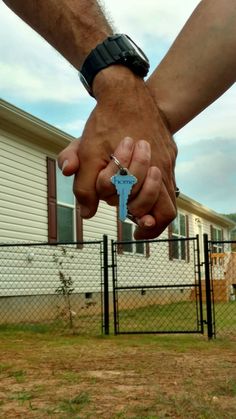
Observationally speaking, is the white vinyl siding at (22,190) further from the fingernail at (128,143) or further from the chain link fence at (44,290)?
the fingernail at (128,143)

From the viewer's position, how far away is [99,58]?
1452 mm

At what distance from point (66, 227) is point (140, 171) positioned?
11910 mm

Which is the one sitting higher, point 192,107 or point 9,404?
point 192,107

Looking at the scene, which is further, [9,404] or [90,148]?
[9,404]

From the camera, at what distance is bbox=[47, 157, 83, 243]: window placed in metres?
12.4

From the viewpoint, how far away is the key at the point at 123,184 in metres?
A: 1.25

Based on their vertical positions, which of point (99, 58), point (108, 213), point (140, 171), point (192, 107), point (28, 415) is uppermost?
point (108, 213)

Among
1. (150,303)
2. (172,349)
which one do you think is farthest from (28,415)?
(150,303)

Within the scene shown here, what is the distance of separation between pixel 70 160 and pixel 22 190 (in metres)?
10.6

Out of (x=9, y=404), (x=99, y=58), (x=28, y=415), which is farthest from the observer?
(x=9, y=404)

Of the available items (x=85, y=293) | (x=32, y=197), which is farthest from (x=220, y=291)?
(x=32, y=197)

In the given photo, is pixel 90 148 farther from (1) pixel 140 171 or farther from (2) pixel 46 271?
(2) pixel 46 271

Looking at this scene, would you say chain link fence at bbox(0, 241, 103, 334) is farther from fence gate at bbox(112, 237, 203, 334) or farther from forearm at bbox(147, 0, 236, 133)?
forearm at bbox(147, 0, 236, 133)

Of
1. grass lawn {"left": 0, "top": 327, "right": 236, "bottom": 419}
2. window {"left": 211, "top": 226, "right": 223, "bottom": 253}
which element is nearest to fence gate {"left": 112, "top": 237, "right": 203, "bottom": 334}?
grass lawn {"left": 0, "top": 327, "right": 236, "bottom": 419}
